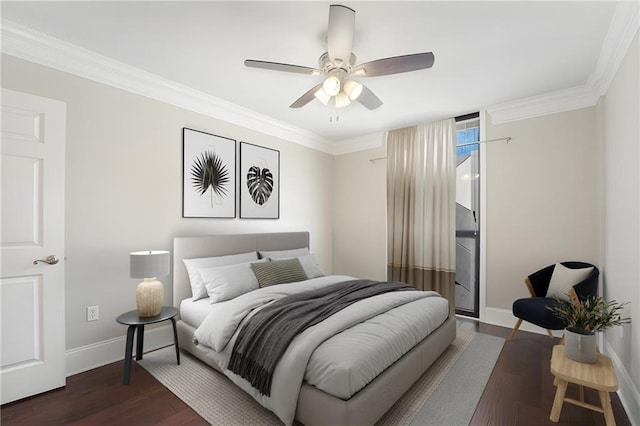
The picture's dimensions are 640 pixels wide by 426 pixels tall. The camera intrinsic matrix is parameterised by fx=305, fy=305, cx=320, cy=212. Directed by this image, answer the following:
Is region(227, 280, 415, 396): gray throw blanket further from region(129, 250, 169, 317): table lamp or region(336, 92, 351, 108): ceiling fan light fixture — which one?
region(336, 92, 351, 108): ceiling fan light fixture

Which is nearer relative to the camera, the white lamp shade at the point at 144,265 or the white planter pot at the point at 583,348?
the white planter pot at the point at 583,348

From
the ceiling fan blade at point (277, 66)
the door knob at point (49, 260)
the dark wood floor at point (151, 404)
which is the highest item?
the ceiling fan blade at point (277, 66)

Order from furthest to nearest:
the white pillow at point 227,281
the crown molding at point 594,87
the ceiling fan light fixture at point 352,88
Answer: the white pillow at point 227,281 < the ceiling fan light fixture at point 352,88 < the crown molding at point 594,87

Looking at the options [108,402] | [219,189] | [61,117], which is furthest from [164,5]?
[108,402]

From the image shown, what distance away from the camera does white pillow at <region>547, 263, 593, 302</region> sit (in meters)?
2.97

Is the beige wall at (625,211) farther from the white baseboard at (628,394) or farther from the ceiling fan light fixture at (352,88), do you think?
the ceiling fan light fixture at (352,88)

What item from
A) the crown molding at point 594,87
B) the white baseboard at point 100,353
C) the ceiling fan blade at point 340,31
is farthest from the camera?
the white baseboard at point 100,353

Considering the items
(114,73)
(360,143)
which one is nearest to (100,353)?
(114,73)

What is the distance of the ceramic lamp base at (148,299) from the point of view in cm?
256

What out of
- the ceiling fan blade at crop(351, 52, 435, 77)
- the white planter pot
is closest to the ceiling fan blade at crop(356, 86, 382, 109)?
the ceiling fan blade at crop(351, 52, 435, 77)

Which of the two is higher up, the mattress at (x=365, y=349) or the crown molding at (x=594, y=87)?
the crown molding at (x=594, y=87)

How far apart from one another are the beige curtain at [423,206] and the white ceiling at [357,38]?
93 cm

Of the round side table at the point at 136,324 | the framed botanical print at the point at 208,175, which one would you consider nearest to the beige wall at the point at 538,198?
the framed botanical print at the point at 208,175

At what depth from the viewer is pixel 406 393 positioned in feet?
7.39
